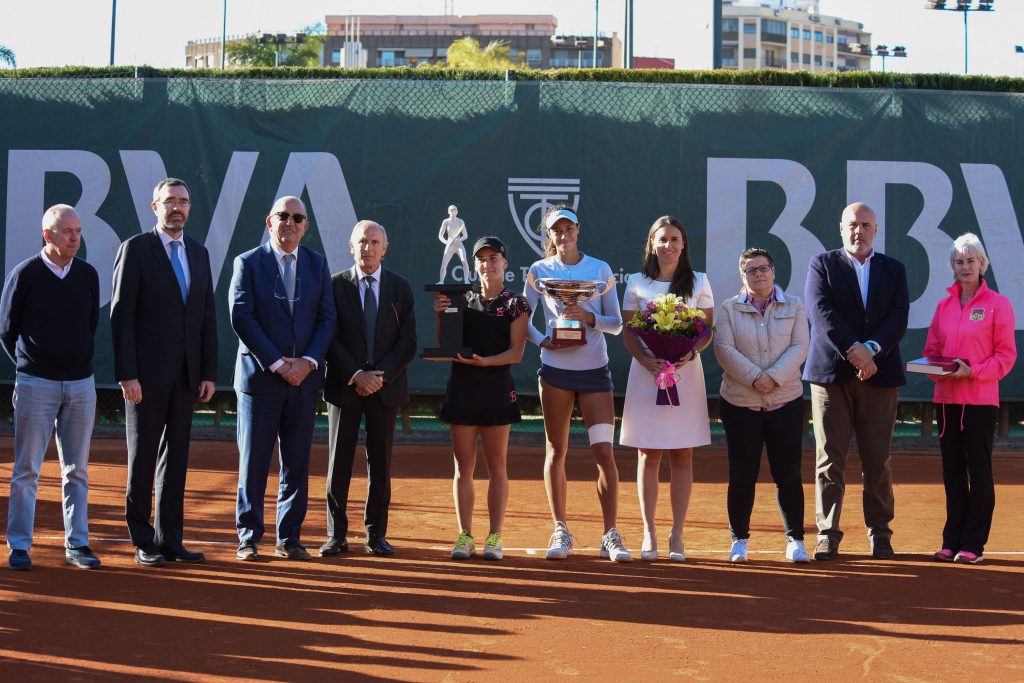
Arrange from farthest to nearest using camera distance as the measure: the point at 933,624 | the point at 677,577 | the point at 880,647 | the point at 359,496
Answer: the point at 359,496 < the point at 677,577 < the point at 933,624 < the point at 880,647

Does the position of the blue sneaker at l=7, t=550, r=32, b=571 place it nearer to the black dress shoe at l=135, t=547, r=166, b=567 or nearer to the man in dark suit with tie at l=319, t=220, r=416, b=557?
the black dress shoe at l=135, t=547, r=166, b=567

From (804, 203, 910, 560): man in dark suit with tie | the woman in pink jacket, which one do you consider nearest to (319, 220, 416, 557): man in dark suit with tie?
(804, 203, 910, 560): man in dark suit with tie

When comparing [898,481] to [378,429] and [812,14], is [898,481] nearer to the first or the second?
[378,429]

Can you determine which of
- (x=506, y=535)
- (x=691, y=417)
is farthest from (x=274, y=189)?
(x=691, y=417)

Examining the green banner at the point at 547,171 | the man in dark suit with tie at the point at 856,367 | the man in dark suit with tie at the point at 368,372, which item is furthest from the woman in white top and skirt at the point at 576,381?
the green banner at the point at 547,171

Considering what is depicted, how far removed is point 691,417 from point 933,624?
1711 millimetres

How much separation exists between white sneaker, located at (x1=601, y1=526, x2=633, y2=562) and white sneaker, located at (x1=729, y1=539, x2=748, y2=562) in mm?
515

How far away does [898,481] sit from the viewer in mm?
9148

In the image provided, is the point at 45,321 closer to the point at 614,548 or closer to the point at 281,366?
the point at 281,366

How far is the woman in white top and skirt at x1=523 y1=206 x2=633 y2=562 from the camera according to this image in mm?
6234

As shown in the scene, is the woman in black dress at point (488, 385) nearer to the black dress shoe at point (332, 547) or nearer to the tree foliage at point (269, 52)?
the black dress shoe at point (332, 547)

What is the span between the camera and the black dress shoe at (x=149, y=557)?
5.93 metres

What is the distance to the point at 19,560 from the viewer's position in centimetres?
575

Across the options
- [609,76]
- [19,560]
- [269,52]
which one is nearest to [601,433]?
[19,560]
